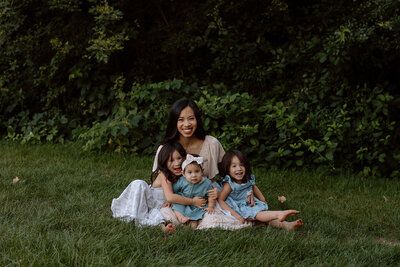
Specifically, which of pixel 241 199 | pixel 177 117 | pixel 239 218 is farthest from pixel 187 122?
pixel 239 218

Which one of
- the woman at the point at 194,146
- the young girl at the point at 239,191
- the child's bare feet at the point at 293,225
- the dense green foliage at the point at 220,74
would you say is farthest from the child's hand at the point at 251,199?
the dense green foliage at the point at 220,74

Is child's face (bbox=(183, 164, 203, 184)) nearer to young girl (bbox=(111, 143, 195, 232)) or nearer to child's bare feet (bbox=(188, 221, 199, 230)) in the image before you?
young girl (bbox=(111, 143, 195, 232))

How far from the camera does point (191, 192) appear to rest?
11.7 ft

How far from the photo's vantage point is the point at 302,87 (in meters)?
6.05

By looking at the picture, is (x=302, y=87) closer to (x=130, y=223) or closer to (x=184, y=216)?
(x=184, y=216)

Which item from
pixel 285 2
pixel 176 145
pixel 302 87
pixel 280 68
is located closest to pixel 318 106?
pixel 302 87

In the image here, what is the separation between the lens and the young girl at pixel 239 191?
352 centimetres

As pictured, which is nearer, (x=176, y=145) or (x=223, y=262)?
(x=223, y=262)

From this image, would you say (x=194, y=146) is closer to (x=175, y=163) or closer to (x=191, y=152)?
(x=191, y=152)

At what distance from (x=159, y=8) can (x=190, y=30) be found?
829 millimetres

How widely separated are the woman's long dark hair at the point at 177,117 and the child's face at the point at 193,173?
49cm

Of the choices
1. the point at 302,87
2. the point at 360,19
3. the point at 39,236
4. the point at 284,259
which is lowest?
the point at 284,259

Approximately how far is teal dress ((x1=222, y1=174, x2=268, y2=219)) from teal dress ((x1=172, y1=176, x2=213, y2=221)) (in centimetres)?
21

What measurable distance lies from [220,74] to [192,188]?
3575mm
